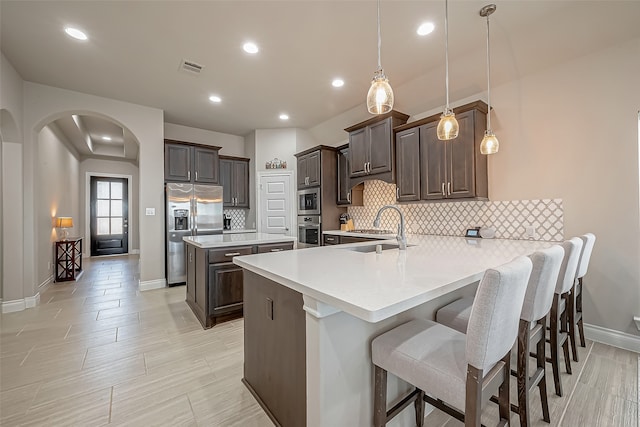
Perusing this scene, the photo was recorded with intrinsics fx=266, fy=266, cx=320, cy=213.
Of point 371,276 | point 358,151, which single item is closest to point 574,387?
point 371,276

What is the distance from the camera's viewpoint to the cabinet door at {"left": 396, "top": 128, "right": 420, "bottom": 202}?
3.50 metres

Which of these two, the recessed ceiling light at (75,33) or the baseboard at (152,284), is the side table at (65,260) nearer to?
the baseboard at (152,284)

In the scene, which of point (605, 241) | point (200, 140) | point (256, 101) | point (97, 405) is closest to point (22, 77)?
point (200, 140)

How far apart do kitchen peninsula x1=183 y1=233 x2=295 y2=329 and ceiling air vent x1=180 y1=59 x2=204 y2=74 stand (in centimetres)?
211

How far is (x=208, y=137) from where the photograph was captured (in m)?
5.72

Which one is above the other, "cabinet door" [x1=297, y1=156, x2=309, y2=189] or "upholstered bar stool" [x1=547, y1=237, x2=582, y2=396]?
"cabinet door" [x1=297, y1=156, x2=309, y2=189]

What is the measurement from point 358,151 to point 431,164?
1200 mm

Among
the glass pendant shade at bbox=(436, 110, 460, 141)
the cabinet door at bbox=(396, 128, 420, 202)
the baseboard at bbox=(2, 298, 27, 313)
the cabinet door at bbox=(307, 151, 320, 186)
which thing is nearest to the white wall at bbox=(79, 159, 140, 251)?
the baseboard at bbox=(2, 298, 27, 313)

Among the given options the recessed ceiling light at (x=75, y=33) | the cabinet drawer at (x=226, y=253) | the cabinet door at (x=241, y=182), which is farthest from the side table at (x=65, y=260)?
the cabinet drawer at (x=226, y=253)

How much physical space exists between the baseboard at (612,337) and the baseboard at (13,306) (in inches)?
253

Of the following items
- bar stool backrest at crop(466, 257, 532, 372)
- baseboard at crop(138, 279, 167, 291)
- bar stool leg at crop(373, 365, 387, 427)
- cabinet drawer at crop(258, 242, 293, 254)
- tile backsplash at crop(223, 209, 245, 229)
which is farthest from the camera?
tile backsplash at crop(223, 209, 245, 229)

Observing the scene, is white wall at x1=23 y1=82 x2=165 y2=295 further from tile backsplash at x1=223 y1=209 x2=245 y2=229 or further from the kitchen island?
the kitchen island

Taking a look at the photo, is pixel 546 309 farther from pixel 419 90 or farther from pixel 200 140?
pixel 200 140

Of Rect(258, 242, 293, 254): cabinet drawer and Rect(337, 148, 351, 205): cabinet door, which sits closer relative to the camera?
Rect(258, 242, 293, 254): cabinet drawer
